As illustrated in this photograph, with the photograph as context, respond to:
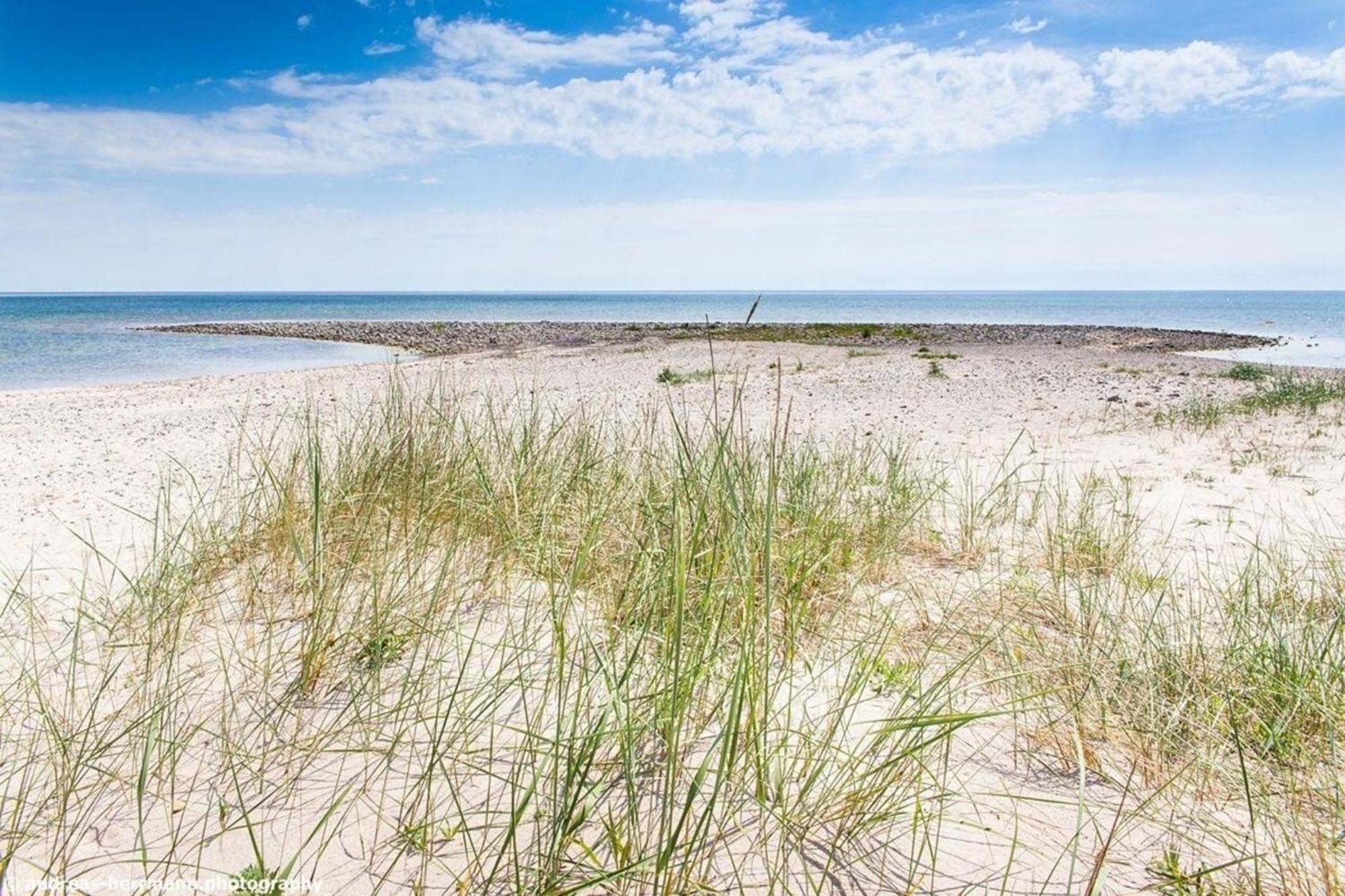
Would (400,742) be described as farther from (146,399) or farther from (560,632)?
(146,399)

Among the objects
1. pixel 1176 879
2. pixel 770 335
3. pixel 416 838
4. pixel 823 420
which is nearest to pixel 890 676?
pixel 1176 879

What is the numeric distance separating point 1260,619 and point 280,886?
3.20 m

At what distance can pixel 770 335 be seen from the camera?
28.9 m

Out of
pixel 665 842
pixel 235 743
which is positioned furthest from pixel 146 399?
pixel 665 842

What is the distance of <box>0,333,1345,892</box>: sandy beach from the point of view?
1838 millimetres

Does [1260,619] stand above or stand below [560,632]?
below

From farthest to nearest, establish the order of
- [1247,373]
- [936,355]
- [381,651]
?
[936,355] → [1247,373] → [381,651]

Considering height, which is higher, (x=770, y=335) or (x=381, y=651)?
(x=770, y=335)

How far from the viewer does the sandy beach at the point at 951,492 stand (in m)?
1.84

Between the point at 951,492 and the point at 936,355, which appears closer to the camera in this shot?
the point at 951,492

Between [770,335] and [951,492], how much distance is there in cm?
2381

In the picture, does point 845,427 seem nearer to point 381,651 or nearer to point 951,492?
point 951,492

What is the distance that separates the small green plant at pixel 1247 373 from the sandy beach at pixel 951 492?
0.75 feet

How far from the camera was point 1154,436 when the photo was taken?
8.37 metres
